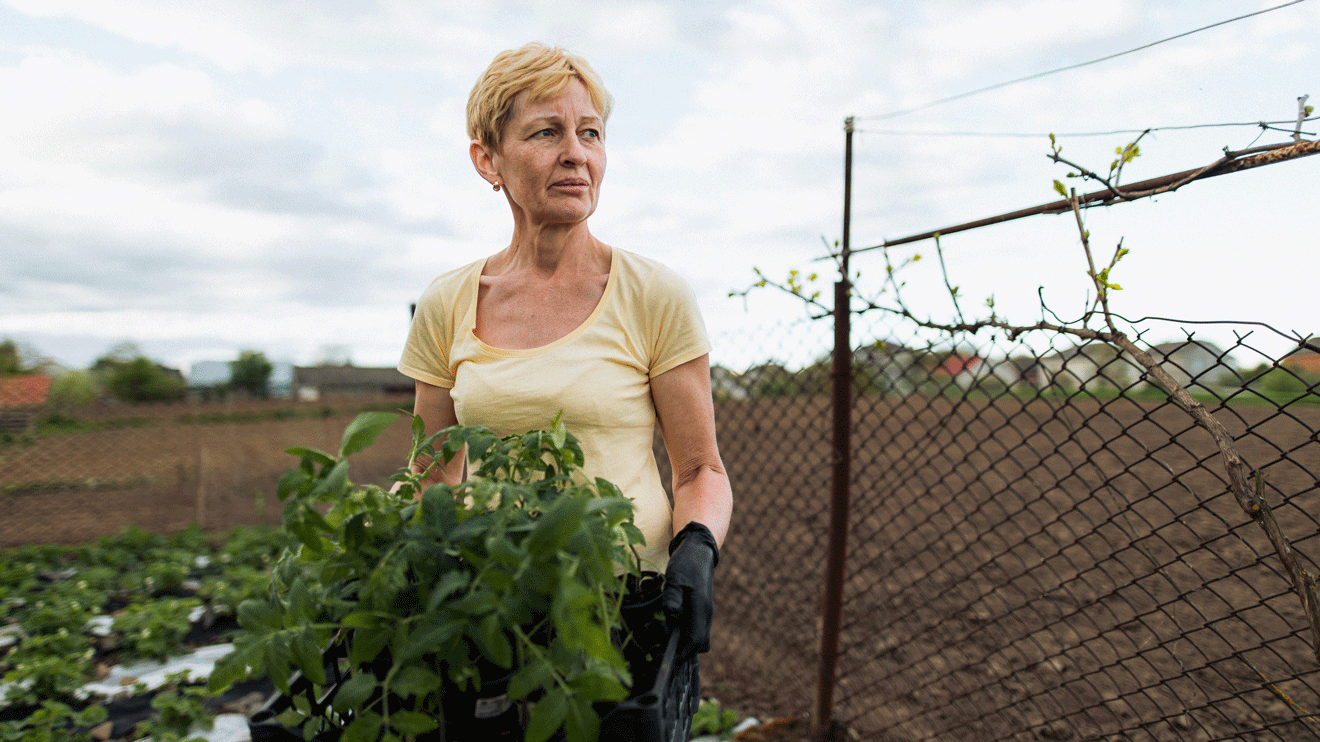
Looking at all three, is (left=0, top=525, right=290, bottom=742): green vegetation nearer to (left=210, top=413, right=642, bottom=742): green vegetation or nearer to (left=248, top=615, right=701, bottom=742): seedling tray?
(left=248, top=615, right=701, bottom=742): seedling tray

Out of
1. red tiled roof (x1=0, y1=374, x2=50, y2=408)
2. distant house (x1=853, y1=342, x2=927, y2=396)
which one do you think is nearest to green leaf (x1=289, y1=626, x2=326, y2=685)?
distant house (x1=853, y1=342, x2=927, y2=396)

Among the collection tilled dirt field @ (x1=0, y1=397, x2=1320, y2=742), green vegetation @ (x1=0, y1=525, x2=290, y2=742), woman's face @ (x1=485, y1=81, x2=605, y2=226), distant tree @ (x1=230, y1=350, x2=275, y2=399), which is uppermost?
distant tree @ (x1=230, y1=350, x2=275, y2=399)

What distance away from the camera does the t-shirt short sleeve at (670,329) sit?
139 cm

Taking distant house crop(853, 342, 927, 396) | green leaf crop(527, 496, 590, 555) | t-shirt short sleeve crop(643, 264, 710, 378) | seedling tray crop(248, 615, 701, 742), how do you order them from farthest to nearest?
distant house crop(853, 342, 927, 396)
t-shirt short sleeve crop(643, 264, 710, 378)
seedling tray crop(248, 615, 701, 742)
green leaf crop(527, 496, 590, 555)

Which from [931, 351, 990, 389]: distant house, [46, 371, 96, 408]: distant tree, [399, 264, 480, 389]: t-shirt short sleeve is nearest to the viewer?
[399, 264, 480, 389]: t-shirt short sleeve

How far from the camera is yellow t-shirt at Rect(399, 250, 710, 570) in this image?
52.3 inches

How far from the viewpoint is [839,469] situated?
7.55ft

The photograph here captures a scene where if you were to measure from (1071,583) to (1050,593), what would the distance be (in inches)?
25.2

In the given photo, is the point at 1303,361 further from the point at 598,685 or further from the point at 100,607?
the point at 100,607

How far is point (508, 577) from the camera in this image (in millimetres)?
683

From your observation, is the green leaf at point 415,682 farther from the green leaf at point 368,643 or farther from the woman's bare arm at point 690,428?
the woman's bare arm at point 690,428

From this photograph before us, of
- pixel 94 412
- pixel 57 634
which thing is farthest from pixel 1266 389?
pixel 94 412

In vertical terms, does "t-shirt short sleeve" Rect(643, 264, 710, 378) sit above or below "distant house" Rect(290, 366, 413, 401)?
below

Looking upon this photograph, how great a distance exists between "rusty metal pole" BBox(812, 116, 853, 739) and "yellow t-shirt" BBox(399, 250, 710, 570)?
0.96 m
